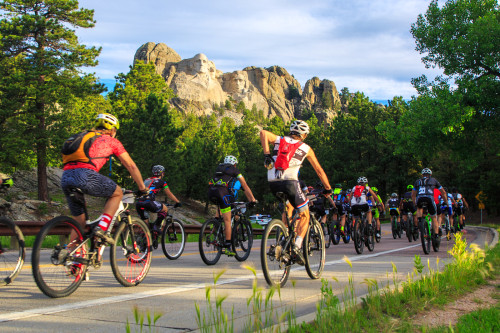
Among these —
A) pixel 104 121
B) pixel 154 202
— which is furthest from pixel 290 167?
pixel 154 202

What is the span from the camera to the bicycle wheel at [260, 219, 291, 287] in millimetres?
5938

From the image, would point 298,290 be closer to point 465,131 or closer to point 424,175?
point 424,175

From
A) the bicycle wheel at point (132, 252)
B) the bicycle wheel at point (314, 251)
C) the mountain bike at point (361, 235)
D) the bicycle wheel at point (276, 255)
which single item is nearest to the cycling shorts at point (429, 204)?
the mountain bike at point (361, 235)

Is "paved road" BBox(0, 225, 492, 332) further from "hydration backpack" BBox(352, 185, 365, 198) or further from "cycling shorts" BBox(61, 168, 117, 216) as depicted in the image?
"hydration backpack" BBox(352, 185, 365, 198)

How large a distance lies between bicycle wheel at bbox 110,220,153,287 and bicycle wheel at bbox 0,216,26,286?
1032 mm

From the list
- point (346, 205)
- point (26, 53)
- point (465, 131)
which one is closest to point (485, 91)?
point (465, 131)

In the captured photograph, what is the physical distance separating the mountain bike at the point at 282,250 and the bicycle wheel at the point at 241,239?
252 centimetres

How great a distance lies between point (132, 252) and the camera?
6.17 meters

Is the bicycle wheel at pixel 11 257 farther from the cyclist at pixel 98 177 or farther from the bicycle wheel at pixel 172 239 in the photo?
the bicycle wheel at pixel 172 239

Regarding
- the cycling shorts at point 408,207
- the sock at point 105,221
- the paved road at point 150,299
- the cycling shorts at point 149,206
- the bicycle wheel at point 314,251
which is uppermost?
the cycling shorts at point 149,206

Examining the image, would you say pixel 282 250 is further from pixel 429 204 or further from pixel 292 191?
pixel 429 204

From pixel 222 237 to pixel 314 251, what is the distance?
8.21ft

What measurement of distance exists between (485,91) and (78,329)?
25.1 m

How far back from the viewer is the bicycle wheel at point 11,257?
5.60m
